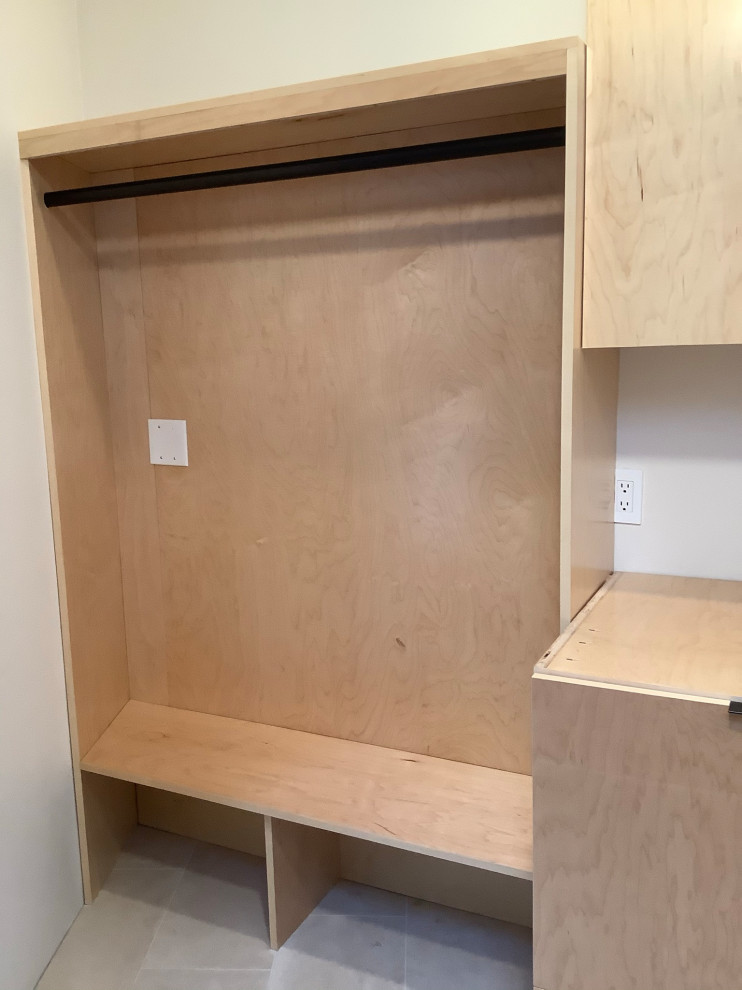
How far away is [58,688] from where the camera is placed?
1875mm

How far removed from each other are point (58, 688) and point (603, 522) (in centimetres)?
133

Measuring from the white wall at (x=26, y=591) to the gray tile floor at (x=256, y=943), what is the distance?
0.12m

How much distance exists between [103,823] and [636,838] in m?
1.46

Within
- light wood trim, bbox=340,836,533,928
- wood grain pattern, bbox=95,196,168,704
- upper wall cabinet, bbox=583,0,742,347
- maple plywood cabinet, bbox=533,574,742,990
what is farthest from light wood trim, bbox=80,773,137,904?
upper wall cabinet, bbox=583,0,742,347

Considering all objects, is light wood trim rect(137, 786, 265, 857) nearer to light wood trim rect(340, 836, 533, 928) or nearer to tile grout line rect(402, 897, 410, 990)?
light wood trim rect(340, 836, 533, 928)

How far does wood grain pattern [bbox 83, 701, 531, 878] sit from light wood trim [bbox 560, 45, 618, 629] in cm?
51

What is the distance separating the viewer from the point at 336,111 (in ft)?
4.68

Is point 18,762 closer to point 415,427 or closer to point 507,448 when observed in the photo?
point 415,427

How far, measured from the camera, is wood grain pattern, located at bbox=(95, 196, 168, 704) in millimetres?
1968

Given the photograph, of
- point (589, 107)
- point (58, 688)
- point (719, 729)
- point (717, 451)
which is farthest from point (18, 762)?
point (589, 107)

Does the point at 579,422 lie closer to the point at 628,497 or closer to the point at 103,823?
the point at 628,497

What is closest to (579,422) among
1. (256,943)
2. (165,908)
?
(256,943)

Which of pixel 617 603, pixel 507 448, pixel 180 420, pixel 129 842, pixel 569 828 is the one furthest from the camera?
pixel 129 842

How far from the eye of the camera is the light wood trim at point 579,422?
1.30 meters
